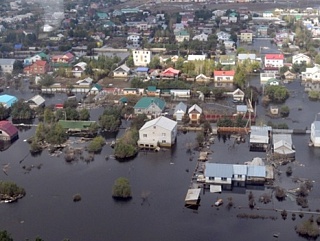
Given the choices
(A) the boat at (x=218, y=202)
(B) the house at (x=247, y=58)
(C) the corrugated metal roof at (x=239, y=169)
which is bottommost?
(B) the house at (x=247, y=58)

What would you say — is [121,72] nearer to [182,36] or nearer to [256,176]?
[182,36]

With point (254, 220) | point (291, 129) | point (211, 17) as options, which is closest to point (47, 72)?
point (291, 129)

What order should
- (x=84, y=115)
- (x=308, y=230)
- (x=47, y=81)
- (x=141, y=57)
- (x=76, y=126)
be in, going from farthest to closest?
(x=141, y=57)
(x=47, y=81)
(x=84, y=115)
(x=76, y=126)
(x=308, y=230)

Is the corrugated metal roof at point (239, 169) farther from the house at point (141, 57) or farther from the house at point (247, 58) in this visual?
the house at point (141, 57)

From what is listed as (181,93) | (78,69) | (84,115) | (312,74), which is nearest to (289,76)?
(312,74)

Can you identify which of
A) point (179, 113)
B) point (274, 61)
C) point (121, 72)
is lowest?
point (121, 72)

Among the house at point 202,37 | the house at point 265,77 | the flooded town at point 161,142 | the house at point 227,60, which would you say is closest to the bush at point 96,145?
the flooded town at point 161,142

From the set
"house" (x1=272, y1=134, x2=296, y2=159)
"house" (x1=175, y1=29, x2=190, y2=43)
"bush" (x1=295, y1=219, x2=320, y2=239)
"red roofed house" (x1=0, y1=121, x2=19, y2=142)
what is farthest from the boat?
"house" (x1=175, y1=29, x2=190, y2=43)
